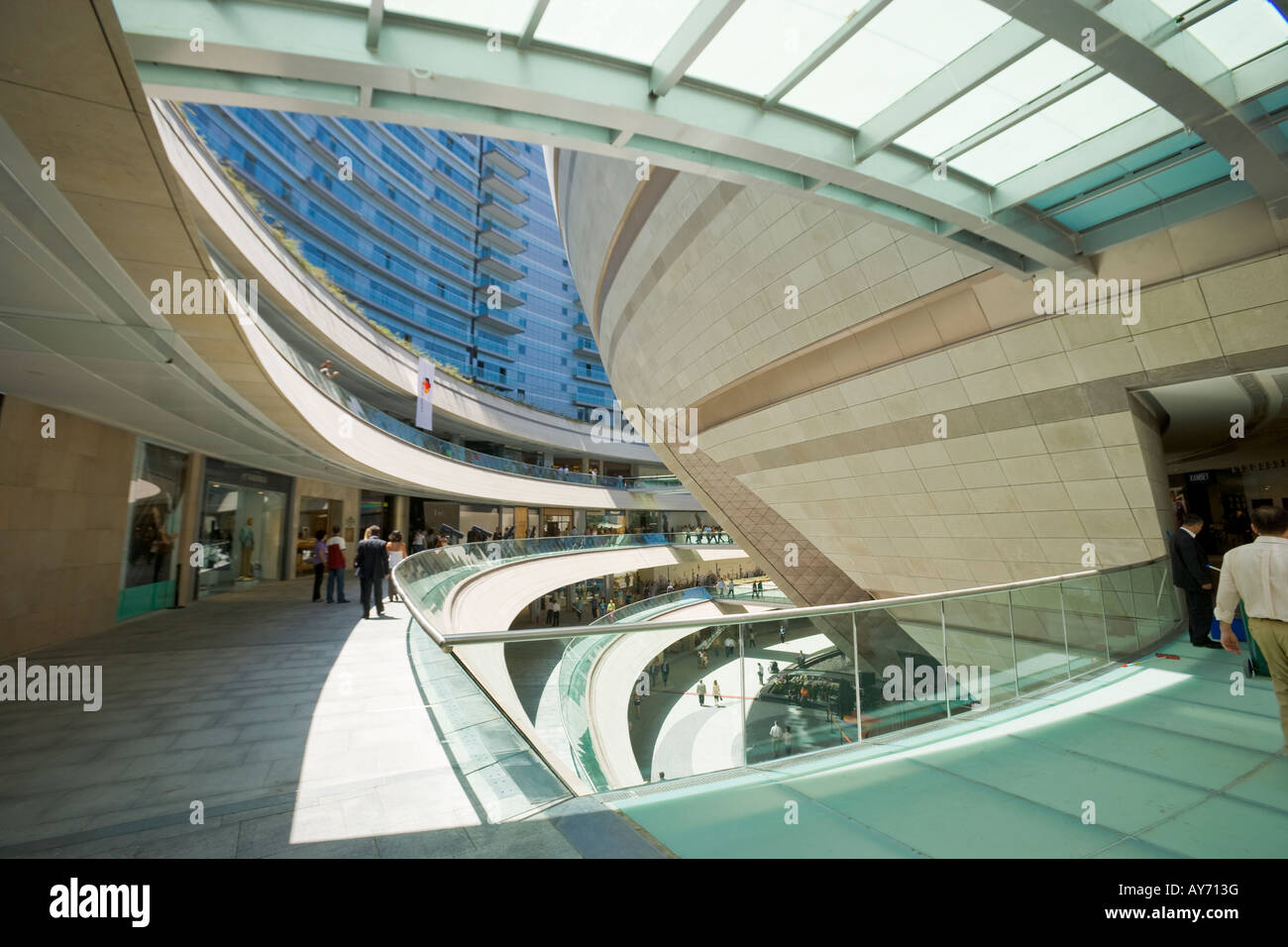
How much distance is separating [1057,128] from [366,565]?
11897 millimetres

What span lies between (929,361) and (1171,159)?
15.1ft

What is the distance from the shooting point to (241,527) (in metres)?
16.0

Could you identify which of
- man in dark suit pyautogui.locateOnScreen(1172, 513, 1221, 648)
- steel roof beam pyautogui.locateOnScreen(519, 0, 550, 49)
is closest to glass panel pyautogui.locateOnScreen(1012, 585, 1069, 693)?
man in dark suit pyautogui.locateOnScreen(1172, 513, 1221, 648)

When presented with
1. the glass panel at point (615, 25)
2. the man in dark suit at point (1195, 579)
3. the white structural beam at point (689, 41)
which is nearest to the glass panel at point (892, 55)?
the white structural beam at point (689, 41)

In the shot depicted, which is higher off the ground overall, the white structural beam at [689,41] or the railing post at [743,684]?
the white structural beam at [689,41]

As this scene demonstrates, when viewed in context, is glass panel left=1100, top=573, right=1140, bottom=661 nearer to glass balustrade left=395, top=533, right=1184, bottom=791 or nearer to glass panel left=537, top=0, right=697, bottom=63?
glass balustrade left=395, top=533, right=1184, bottom=791

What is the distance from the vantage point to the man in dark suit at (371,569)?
1070 centimetres

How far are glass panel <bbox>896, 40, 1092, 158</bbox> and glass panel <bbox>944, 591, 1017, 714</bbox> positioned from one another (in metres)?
4.29

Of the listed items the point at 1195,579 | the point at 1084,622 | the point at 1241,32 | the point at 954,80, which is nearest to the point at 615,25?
the point at 954,80

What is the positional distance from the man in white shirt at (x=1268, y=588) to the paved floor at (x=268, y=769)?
4.00 m

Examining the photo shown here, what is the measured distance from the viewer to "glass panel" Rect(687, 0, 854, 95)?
163 inches

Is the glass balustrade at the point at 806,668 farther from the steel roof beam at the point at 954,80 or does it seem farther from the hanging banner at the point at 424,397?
the hanging banner at the point at 424,397
